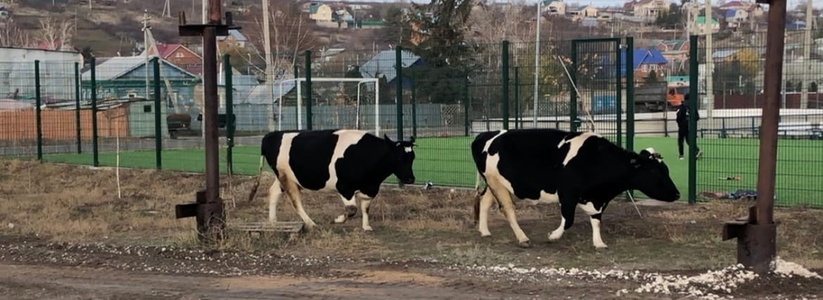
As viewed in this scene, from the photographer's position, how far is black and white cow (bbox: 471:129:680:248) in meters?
10.0

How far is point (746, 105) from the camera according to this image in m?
16.7

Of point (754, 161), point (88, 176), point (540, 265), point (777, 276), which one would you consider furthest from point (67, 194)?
point (754, 161)

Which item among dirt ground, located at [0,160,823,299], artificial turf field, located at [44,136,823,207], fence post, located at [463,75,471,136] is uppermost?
fence post, located at [463,75,471,136]

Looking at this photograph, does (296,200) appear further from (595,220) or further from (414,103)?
(414,103)

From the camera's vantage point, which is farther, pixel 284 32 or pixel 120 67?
pixel 284 32

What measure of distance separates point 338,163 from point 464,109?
27.8 feet

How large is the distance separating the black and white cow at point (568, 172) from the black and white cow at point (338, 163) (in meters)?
1.59

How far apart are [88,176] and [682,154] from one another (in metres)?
14.2

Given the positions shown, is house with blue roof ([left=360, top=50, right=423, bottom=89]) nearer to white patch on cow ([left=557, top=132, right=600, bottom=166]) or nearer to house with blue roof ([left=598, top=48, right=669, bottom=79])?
house with blue roof ([left=598, top=48, right=669, bottom=79])

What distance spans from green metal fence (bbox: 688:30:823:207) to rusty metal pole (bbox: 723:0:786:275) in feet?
1.53

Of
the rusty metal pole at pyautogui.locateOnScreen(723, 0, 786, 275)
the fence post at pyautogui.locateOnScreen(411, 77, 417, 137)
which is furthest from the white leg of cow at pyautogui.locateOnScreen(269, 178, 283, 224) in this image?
the fence post at pyautogui.locateOnScreen(411, 77, 417, 137)

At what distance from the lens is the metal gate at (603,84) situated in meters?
13.9

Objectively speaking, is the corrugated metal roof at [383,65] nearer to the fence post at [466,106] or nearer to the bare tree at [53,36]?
the fence post at [466,106]

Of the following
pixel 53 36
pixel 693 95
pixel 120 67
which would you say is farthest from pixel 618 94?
pixel 53 36
